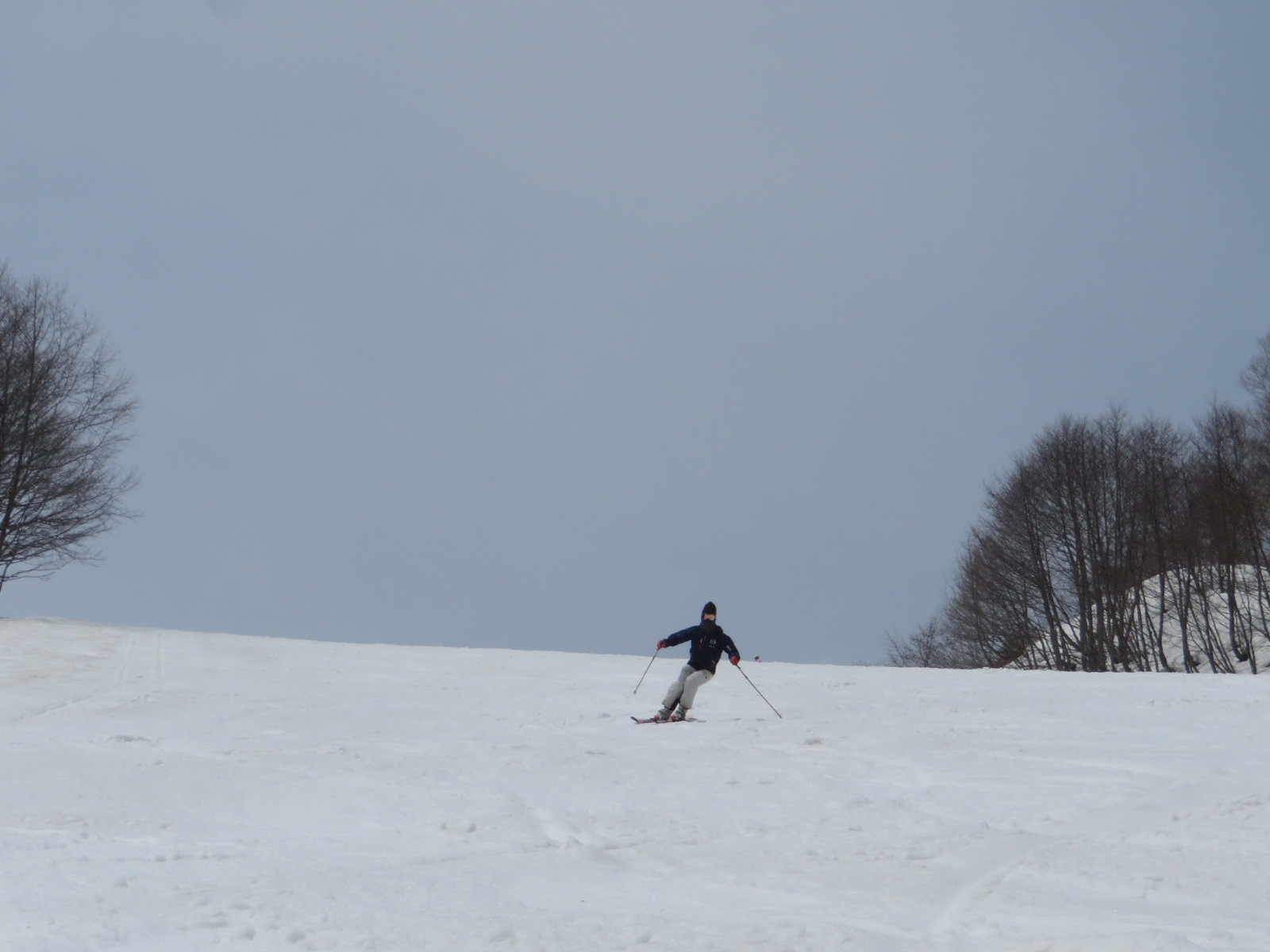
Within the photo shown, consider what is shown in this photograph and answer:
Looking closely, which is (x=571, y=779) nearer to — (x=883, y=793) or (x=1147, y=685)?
(x=883, y=793)

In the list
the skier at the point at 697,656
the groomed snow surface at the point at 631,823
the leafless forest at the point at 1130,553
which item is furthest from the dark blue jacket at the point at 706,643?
the leafless forest at the point at 1130,553

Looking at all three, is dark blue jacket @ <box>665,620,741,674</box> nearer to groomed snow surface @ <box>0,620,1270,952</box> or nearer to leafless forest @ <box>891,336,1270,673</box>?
groomed snow surface @ <box>0,620,1270,952</box>

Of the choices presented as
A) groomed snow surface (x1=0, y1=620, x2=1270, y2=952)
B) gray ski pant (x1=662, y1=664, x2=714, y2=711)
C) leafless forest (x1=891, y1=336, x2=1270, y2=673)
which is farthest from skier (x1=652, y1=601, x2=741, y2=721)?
leafless forest (x1=891, y1=336, x2=1270, y2=673)

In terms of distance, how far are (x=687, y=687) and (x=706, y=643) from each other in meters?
0.74

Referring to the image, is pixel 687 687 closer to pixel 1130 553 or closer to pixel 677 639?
pixel 677 639

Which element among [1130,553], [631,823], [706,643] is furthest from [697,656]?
[1130,553]

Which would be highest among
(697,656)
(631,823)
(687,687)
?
(697,656)

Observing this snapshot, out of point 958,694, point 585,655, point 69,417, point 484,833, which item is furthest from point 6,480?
point 484,833

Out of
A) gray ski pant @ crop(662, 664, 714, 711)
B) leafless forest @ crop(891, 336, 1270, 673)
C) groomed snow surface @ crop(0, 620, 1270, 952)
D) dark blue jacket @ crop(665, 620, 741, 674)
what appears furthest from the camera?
leafless forest @ crop(891, 336, 1270, 673)

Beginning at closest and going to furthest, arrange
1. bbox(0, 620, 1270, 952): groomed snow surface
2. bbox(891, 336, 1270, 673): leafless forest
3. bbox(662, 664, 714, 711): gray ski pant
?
bbox(0, 620, 1270, 952): groomed snow surface → bbox(662, 664, 714, 711): gray ski pant → bbox(891, 336, 1270, 673): leafless forest

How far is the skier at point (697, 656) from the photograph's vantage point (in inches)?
588

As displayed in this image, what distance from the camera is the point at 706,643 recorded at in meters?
15.4

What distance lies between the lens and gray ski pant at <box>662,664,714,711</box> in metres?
14.9

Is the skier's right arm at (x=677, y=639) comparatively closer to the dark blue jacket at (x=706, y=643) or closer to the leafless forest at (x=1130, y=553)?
the dark blue jacket at (x=706, y=643)
